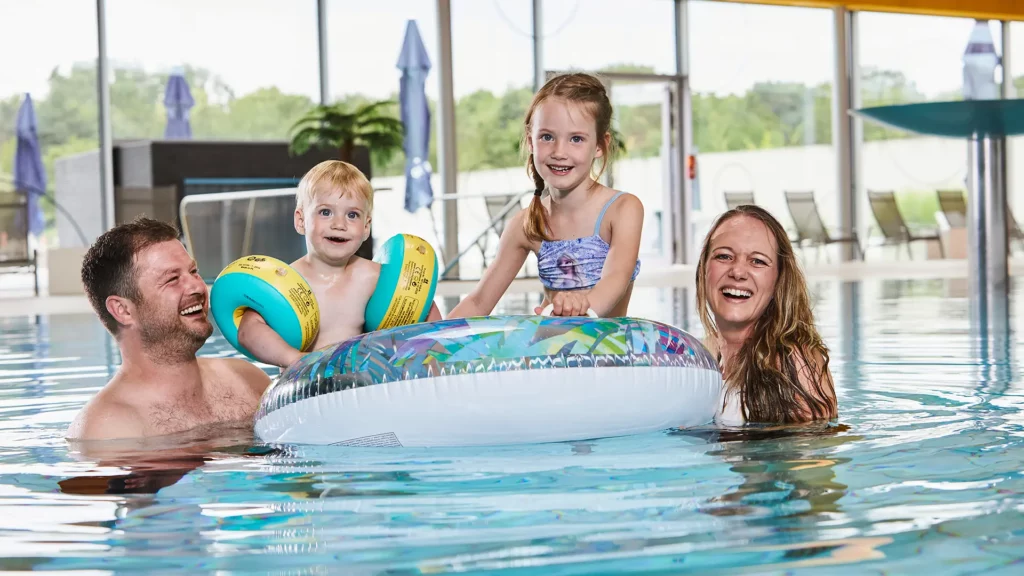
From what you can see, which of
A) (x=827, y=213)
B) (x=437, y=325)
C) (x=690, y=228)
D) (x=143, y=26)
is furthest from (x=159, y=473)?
(x=827, y=213)

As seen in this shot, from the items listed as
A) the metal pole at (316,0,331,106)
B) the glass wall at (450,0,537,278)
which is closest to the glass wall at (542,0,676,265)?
the glass wall at (450,0,537,278)

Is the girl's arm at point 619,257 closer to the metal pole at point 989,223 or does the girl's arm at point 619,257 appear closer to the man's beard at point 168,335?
the man's beard at point 168,335

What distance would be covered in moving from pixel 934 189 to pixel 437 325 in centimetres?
1527

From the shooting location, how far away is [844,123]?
53.3 ft

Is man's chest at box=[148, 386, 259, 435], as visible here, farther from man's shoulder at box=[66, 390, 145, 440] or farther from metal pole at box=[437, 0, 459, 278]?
metal pole at box=[437, 0, 459, 278]

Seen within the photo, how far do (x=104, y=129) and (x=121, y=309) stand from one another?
378 inches

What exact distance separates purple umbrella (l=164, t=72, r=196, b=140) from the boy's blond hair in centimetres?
920

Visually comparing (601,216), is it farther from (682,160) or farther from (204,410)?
(682,160)

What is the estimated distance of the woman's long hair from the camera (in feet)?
10.1

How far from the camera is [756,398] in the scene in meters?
3.10

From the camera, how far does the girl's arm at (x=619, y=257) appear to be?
3455 millimetres

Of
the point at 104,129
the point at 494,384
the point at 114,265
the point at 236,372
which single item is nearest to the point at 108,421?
the point at 114,265

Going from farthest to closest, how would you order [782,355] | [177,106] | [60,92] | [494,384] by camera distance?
[177,106]
[60,92]
[782,355]
[494,384]

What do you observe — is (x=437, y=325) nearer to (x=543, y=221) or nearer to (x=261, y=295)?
(x=261, y=295)
